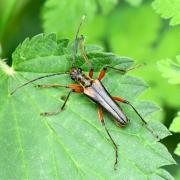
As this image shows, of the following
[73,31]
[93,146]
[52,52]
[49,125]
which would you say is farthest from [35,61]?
[73,31]

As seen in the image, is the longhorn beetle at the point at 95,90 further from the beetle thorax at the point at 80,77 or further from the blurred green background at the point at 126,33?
the blurred green background at the point at 126,33

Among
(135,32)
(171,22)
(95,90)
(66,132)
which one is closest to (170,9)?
(171,22)

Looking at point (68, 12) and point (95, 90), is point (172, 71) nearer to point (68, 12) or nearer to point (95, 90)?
point (95, 90)

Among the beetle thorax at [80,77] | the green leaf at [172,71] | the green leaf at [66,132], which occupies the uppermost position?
the green leaf at [172,71]

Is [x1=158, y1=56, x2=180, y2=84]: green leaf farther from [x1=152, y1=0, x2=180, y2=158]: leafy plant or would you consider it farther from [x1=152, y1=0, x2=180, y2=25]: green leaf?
[x1=152, y1=0, x2=180, y2=25]: green leaf

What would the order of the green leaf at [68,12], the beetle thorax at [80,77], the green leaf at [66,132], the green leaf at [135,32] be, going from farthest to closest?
1. the green leaf at [135,32]
2. the green leaf at [68,12]
3. the beetle thorax at [80,77]
4. the green leaf at [66,132]

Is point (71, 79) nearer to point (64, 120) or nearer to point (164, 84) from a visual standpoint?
point (64, 120)

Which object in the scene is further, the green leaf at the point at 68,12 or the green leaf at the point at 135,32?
the green leaf at the point at 135,32

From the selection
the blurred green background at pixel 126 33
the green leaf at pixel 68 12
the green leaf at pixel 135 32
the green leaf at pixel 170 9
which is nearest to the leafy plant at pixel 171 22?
the green leaf at pixel 170 9
